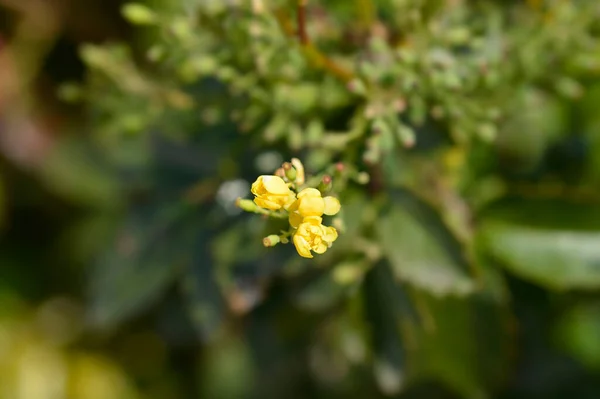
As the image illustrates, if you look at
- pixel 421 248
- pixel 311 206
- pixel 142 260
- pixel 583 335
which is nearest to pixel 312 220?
pixel 311 206

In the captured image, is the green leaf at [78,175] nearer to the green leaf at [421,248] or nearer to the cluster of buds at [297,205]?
the green leaf at [421,248]

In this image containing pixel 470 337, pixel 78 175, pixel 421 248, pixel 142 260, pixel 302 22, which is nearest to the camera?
pixel 302 22

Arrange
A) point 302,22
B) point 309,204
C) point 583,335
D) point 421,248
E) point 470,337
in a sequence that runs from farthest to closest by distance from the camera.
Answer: point 583,335 → point 470,337 → point 421,248 → point 302,22 → point 309,204

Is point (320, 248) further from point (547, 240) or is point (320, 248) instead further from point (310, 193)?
point (547, 240)

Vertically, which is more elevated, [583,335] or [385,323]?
[385,323]

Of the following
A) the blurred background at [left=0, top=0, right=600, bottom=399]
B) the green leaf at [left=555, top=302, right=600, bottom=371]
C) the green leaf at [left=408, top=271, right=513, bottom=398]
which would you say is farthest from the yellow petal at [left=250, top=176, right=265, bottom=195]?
the green leaf at [left=555, top=302, right=600, bottom=371]

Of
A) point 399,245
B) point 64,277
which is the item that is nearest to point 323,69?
point 399,245

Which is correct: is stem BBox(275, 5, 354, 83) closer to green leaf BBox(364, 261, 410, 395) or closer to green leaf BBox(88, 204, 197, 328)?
green leaf BBox(364, 261, 410, 395)
